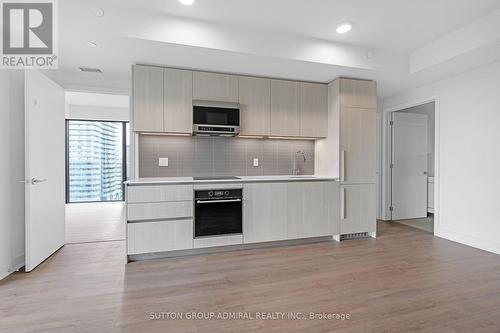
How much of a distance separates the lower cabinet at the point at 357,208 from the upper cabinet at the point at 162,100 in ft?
8.04

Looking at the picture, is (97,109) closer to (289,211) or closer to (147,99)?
(147,99)

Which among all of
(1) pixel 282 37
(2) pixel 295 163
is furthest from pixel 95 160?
(1) pixel 282 37

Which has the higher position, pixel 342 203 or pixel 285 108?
pixel 285 108

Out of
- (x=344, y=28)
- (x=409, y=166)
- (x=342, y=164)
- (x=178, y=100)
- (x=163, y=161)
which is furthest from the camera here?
(x=409, y=166)

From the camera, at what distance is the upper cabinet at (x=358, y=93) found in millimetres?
3711

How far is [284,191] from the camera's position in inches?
135

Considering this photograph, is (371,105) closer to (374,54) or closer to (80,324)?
(374,54)

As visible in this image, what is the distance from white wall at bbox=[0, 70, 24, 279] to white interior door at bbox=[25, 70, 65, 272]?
18cm

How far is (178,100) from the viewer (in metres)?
3.31

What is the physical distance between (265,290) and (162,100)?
2532 millimetres

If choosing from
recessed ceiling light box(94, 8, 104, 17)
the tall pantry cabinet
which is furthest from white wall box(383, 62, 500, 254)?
recessed ceiling light box(94, 8, 104, 17)

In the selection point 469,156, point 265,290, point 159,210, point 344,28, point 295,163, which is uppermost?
point 344,28

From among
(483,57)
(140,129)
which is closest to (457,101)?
(483,57)

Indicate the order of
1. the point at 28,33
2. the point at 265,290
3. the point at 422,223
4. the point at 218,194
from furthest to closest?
the point at 422,223 → the point at 218,194 → the point at 28,33 → the point at 265,290
